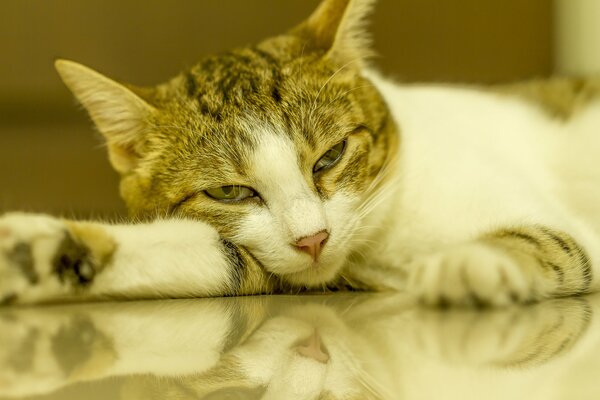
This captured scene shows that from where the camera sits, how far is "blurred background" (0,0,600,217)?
9.38 feet

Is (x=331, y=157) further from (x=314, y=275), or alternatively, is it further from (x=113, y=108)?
(x=113, y=108)

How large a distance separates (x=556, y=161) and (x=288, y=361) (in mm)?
1164

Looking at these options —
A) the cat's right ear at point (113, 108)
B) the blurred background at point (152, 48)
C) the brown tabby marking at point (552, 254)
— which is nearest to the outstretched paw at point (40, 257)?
the cat's right ear at point (113, 108)

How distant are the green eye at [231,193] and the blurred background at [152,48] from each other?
1.44 meters

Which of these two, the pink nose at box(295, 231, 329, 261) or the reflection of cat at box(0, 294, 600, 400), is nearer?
the reflection of cat at box(0, 294, 600, 400)

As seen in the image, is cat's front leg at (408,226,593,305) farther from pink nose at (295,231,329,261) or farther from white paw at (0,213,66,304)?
white paw at (0,213,66,304)

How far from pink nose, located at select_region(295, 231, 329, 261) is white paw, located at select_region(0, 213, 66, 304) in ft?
1.32

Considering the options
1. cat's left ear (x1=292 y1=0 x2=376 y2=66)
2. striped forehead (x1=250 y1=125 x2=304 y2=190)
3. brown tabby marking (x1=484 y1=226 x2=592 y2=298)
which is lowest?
brown tabby marking (x1=484 y1=226 x2=592 y2=298)

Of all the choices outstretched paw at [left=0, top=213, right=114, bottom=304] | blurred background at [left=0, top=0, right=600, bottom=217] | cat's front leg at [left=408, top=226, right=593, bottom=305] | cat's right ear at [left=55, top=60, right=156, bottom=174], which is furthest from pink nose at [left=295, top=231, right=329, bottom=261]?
Result: blurred background at [left=0, top=0, right=600, bottom=217]

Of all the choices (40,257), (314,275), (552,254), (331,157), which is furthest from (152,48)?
(552,254)

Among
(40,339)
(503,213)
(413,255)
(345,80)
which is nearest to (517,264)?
(503,213)

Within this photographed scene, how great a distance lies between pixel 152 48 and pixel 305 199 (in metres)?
1.84

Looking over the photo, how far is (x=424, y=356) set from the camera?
36.0 inches

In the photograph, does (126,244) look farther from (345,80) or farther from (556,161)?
(556,161)
